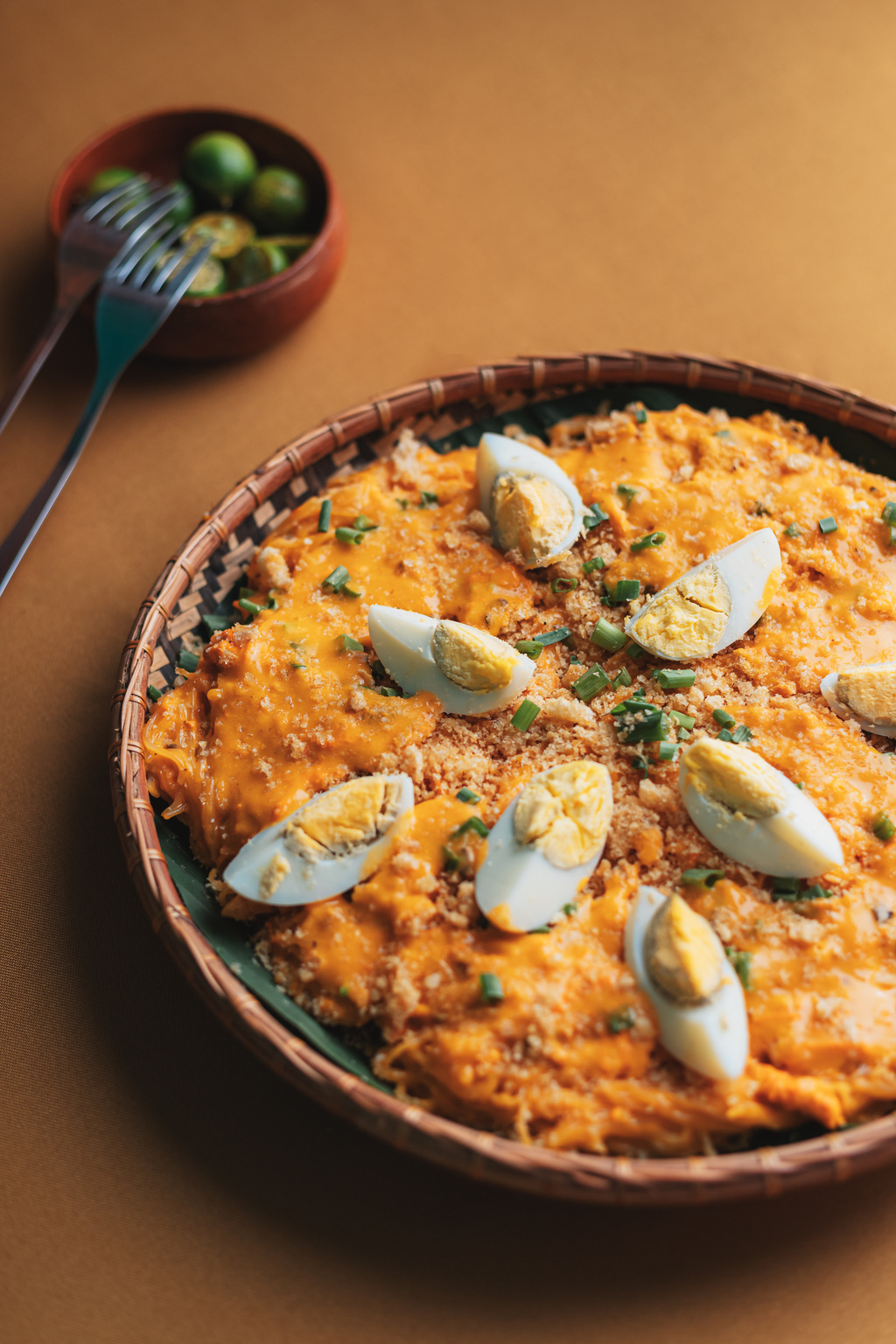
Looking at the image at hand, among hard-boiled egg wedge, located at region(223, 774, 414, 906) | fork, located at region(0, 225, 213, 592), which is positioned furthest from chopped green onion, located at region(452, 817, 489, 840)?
fork, located at region(0, 225, 213, 592)

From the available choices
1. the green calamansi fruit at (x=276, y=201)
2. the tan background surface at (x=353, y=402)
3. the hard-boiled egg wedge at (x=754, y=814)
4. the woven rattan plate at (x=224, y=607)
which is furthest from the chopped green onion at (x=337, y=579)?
the green calamansi fruit at (x=276, y=201)

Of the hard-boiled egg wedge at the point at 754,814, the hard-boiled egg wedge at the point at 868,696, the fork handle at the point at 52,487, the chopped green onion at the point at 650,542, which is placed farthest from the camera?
the fork handle at the point at 52,487

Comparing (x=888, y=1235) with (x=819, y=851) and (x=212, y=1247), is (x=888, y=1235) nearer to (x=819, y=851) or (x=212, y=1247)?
(x=819, y=851)

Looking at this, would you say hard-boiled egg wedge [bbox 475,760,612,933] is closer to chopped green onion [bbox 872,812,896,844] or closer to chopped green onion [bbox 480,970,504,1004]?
chopped green onion [bbox 480,970,504,1004]

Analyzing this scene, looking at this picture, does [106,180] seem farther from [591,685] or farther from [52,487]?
[591,685]

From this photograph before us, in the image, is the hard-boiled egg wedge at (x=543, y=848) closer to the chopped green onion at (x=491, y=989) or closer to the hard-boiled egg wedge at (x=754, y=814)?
the chopped green onion at (x=491, y=989)

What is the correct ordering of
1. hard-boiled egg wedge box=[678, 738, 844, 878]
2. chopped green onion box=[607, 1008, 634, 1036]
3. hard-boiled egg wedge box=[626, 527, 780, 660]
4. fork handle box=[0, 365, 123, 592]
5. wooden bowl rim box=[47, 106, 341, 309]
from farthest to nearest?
1. wooden bowl rim box=[47, 106, 341, 309]
2. fork handle box=[0, 365, 123, 592]
3. hard-boiled egg wedge box=[626, 527, 780, 660]
4. hard-boiled egg wedge box=[678, 738, 844, 878]
5. chopped green onion box=[607, 1008, 634, 1036]
